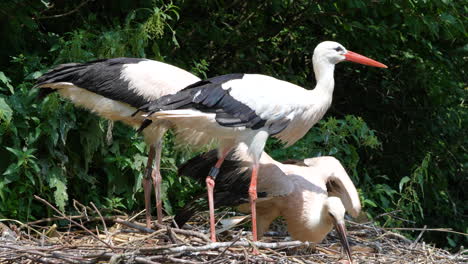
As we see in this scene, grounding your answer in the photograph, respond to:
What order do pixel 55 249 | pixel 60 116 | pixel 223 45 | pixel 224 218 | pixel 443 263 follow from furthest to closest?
pixel 223 45 < pixel 224 218 < pixel 60 116 < pixel 443 263 < pixel 55 249

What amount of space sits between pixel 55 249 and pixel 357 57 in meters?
2.67

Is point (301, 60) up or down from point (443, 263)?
up

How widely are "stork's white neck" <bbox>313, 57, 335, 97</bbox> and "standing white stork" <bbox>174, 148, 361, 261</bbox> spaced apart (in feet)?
2.11

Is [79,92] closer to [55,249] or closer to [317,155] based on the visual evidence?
[55,249]

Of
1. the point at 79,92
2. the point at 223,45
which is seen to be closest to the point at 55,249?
the point at 79,92

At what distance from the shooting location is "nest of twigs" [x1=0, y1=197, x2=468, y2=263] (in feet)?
16.3

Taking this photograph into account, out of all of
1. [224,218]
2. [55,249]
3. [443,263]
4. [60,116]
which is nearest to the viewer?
[55,249]

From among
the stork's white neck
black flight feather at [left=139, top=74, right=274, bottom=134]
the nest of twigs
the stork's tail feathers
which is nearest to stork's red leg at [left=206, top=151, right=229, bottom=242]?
the nest of twigs

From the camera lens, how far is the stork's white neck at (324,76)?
6.06m

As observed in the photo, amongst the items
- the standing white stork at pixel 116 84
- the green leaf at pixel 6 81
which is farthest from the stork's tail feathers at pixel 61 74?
the green leaf at pixel 6 81

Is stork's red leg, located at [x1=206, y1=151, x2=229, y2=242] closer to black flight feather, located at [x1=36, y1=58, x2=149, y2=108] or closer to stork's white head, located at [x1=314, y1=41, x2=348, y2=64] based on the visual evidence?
black flight feather, located at [x1=36, y1=58, x2=149, y2=108]

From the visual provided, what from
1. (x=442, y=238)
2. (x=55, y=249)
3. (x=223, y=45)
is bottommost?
(x=442, y=238)

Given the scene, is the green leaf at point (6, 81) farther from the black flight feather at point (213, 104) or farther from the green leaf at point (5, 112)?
the black flight feather at point (213, 104)

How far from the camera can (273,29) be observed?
8.38 meters
